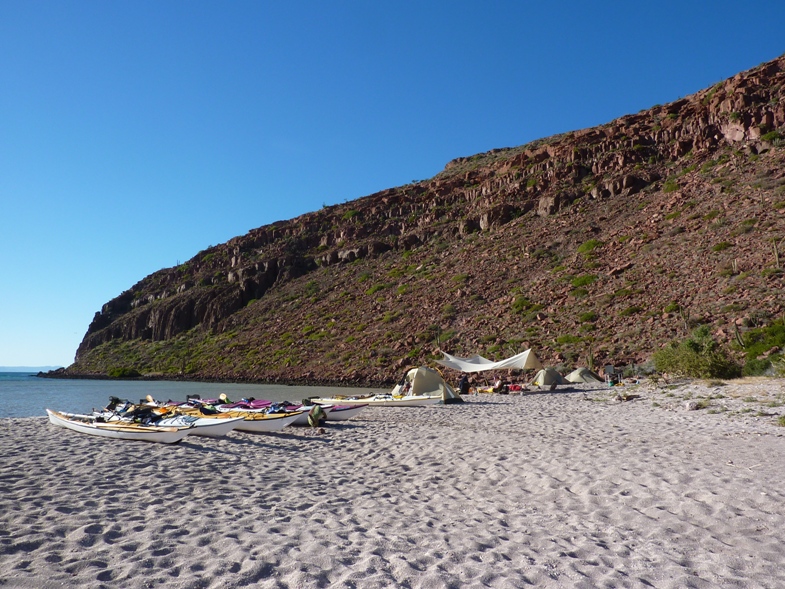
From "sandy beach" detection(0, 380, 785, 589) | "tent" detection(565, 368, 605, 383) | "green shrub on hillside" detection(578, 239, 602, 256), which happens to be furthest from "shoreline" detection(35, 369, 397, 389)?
"sandy beach" detection(0, 380, 785, 589)

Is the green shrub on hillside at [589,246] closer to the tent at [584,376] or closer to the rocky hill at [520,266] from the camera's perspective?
the rocky hill at [520,266]

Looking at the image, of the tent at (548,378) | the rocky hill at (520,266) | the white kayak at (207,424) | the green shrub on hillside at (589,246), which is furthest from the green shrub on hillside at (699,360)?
the white kayak at (207,424)

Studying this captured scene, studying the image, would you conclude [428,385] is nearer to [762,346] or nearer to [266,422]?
[266,422]

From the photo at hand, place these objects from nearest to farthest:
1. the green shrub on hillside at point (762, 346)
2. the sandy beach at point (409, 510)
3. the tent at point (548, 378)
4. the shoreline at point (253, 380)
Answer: the sandy beach at point (409, 510) < the green shrub on hillside at point (762, 346) < the tent at point (548, 378) < the shoreline at point (253, 380)

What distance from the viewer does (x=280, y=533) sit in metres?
5.71

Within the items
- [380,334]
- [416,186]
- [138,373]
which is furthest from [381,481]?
[416,186]

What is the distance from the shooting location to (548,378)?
2572 centimetres

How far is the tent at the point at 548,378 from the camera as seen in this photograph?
25.6 meters

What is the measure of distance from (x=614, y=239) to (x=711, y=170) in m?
11.1

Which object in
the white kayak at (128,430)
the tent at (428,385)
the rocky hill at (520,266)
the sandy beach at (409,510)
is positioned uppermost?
the rocky hill at (520,266)

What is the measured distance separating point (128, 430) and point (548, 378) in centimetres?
1929

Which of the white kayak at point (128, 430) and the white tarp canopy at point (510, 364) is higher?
the white tarp canopy at point (510, 364)

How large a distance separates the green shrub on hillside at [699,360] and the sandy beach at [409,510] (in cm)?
1117

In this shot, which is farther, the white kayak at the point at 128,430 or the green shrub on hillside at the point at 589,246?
the green shrub on hillside at the point at 589,246
